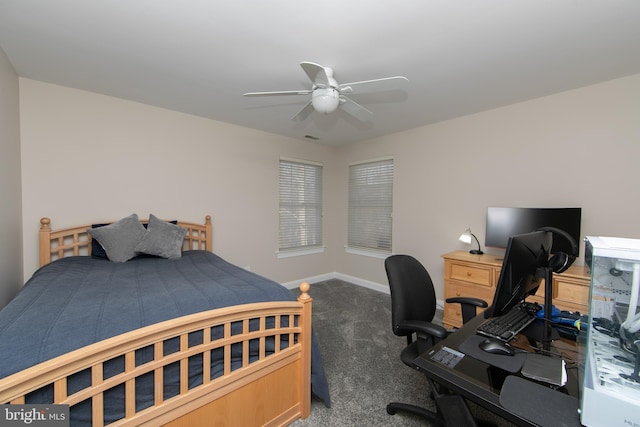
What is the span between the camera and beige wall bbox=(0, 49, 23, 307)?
1.93 metres

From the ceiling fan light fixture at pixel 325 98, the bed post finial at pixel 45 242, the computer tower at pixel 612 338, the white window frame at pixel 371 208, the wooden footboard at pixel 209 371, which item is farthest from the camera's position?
the white window frame at pixel 371 208

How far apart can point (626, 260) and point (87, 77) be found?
3557 mm

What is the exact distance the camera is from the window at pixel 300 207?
13.9ft

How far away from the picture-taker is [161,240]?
265cm

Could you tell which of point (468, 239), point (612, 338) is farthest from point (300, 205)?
point (612, 338)

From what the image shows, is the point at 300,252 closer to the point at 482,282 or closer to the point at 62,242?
the point at 482,282

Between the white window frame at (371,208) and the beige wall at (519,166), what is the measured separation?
0.16 meters

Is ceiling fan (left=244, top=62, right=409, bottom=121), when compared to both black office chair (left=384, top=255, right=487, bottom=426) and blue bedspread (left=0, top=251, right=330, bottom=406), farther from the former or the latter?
blue bedspread (left=0, top=251, right=330, bottom=406)

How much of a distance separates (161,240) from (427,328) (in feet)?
8.25

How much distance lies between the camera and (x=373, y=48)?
1.86 meters

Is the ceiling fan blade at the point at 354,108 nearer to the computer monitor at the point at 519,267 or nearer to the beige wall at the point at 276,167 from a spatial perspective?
the computer monitor at the point at 519,267

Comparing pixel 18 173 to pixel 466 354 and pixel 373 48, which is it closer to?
pixel 373 48

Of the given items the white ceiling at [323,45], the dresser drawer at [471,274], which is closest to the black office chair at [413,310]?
the dresser drawer at [471,274]

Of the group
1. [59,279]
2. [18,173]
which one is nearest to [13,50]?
[18,173]
